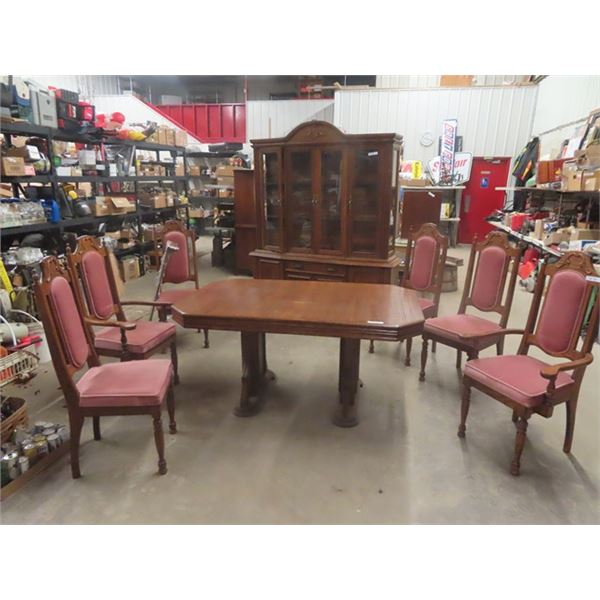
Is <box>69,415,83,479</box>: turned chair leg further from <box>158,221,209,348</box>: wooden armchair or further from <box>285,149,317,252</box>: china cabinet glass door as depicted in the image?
<box>285,149,317,252</box>: china cabinet glass door

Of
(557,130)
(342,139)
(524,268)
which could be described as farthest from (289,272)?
(557,130)

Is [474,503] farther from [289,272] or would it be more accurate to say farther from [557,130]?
[557,130]

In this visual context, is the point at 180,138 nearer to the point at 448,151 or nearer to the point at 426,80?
the point at 426,80

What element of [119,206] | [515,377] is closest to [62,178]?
[119,206]

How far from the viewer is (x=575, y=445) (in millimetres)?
2324

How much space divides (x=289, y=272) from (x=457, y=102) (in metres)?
5.71

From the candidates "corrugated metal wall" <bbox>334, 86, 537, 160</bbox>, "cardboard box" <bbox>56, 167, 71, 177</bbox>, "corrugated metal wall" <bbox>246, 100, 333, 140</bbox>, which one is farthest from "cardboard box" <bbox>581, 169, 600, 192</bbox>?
"corrugated metal wall" <bbox>246, 100, 333, 140</bbox>

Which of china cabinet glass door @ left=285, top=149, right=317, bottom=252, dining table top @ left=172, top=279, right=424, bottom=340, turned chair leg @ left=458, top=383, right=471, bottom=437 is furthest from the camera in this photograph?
china cabinet glass door @ left=285, top=149, right=317, bottom=252

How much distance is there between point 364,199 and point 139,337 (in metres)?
2.52

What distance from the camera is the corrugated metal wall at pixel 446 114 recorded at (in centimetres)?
774

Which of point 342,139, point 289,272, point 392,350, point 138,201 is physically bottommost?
point 392,350

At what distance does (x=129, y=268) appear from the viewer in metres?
5.94

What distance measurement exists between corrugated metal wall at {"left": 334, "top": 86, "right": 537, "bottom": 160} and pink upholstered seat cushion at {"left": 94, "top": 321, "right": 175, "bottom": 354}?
695 cm

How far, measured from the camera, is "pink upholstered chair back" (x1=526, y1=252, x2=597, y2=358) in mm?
2143
